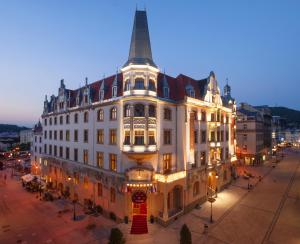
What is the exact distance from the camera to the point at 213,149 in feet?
114

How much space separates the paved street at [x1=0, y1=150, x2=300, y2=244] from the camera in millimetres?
20969

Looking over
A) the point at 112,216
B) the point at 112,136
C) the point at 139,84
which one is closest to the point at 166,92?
the point at 139,84

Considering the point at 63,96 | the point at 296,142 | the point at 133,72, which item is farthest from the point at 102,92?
the point at 296,142

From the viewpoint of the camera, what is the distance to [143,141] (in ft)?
78.0

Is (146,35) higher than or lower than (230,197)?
higher

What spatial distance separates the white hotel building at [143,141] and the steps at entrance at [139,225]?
0.13 m

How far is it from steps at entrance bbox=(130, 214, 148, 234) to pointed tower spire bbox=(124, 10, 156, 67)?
19.2 m

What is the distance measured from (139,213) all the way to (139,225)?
6.24ft

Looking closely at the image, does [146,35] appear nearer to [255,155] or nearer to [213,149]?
[213,149]

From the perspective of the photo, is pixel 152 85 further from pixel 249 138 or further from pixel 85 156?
pixel 249 138

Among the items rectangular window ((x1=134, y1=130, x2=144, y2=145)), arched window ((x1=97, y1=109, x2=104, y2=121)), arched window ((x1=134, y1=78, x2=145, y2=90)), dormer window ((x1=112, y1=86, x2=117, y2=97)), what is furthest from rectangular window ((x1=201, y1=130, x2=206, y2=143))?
arched window ((x1=97, y1=109, x2=104, y2=121))

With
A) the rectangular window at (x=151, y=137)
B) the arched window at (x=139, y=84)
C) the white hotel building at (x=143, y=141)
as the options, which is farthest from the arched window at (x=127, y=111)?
the rectangular window at (x=151, y=137)

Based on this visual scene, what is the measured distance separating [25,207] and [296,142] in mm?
168828

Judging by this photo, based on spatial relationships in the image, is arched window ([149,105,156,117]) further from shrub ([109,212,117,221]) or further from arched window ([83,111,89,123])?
shrub ([109,212,117,221])
